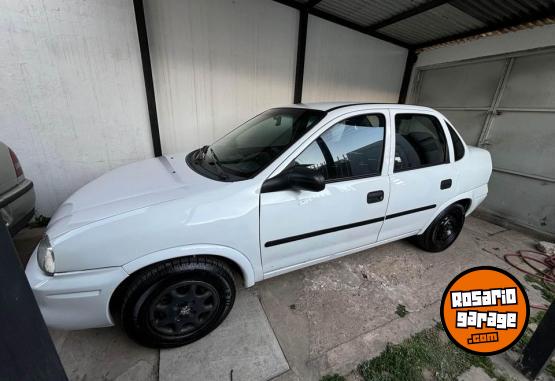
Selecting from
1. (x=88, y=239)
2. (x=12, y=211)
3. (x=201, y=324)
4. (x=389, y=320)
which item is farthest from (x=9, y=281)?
(x=389, y=320)

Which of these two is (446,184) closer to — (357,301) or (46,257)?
(357,301)

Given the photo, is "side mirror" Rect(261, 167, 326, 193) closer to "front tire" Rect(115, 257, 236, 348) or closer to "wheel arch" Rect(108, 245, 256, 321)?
"wheel arch" Rect(108, 245, 256, 321)

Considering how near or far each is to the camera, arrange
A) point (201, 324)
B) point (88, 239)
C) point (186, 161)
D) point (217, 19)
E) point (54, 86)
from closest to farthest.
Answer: point (88, 239)
point (201, 324)
point (186, 161)
point (54, 86)
point (217, 19)

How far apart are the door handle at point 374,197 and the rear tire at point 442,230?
41.0 inches

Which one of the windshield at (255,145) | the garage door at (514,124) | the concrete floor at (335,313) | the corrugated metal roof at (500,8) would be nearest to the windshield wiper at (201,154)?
the windshield at (255,145)

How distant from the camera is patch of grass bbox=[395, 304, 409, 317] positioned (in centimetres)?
202

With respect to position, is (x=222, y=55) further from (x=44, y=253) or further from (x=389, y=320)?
(x=389, y=320)

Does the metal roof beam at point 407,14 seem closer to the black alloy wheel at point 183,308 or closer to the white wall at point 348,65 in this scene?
the white wall at point 348,65

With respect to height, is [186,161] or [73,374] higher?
[186,161]

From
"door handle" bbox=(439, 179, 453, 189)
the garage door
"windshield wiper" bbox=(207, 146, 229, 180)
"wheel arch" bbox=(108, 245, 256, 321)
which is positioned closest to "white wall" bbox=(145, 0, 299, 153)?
"windshield wiper" bbox=(207, 146, 229, 180)

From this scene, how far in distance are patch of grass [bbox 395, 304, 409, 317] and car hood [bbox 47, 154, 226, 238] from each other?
5.91 ft

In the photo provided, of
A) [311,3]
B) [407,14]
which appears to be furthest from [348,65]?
[311,3]

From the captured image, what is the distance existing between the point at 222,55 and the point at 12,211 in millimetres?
2988

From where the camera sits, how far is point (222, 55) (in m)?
3.55
